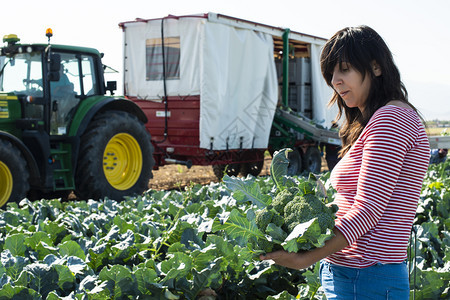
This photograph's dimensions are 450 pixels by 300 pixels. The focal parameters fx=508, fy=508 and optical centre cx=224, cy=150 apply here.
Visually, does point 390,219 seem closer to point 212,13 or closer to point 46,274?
point 46,274

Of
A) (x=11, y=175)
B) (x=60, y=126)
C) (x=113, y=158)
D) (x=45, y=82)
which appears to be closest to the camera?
(x=11, y=175)

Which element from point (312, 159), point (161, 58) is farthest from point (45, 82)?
point (312, 159)

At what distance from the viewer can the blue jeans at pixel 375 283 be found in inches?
71.7

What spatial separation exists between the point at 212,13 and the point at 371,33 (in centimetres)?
811

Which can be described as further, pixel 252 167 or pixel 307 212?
pixel 252 167

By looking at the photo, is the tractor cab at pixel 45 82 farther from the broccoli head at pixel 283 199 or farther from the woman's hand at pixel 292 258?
the woman's hand at pixel 292 258

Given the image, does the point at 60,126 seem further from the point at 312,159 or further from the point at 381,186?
the point at 312,159

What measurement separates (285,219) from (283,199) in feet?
0.32

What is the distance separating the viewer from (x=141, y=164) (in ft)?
28.6

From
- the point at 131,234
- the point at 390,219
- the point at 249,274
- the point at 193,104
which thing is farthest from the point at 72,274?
the point at 193,104

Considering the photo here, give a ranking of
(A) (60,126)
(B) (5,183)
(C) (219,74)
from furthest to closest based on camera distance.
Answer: (C) (219,74), (A) (60,126), (B) (5,183)

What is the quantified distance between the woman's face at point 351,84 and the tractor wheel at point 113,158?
20.4 ft

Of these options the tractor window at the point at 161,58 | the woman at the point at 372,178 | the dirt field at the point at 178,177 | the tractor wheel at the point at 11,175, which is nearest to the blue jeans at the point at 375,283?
the woman at the point at 372,178

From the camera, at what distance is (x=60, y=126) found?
7676 mm
